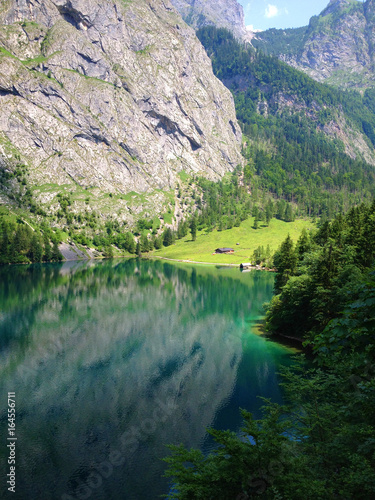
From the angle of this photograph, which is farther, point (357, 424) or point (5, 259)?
point (5, 259)

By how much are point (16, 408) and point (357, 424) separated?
34992 mm

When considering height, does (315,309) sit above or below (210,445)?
above

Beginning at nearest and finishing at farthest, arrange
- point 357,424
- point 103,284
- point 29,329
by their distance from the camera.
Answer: point 357,424, point 29,329, point 103,284

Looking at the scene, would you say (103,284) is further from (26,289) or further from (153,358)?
(153,358)

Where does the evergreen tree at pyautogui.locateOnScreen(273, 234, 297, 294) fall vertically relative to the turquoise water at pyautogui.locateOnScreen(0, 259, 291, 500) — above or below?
above

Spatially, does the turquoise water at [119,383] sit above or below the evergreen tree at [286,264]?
below

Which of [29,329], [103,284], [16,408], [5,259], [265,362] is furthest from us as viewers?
[5,259]

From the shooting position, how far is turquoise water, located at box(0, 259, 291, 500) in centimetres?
2684

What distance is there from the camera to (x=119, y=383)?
43.3 m

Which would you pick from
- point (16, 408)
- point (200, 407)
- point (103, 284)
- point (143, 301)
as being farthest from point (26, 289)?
point (200, 407)

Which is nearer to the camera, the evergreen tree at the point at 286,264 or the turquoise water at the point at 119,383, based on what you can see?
the turquoise water at the point at 119,383

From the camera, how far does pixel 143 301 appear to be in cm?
9812

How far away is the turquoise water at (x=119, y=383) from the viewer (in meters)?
26.8

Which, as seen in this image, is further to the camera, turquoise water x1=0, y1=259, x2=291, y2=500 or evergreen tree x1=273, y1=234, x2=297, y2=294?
evergreen tree x1=273, y1=234, x2=297, y2=294
